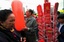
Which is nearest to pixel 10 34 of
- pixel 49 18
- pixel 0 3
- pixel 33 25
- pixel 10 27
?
pixel 10 27

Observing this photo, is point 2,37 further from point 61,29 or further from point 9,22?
point 61,29

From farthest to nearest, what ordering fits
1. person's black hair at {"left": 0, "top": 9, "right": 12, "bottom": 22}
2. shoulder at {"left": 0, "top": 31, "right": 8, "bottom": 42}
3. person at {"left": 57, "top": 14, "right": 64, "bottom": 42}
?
person at {"left": 57, "top": 14, "right": 64, "bottom": 42} → person's black hair at {"left": 0, "top": 9, "right": 12, "bottom": 22} → shoulder at {"left": 0, "top": 31, "right": 8, "bottom": 42}

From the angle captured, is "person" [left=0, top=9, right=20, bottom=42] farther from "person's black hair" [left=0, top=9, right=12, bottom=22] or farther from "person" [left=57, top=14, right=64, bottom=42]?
"person" [left=57, top=14, right=64, bottom=42]

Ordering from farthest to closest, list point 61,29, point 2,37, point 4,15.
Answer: point 61,29
point 4,15
point 2,37

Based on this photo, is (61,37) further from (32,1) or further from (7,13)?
(32,1)

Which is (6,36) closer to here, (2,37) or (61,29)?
(2,37)

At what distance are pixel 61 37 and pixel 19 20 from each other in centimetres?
93

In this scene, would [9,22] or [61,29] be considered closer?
[9,22]

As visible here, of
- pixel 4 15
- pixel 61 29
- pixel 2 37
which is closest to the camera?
pixel 2 37

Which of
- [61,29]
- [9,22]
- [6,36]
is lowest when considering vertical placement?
[61,29]

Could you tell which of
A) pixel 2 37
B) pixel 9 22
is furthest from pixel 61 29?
pixel 2 37

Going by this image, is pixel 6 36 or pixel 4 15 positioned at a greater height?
pixel 4 15

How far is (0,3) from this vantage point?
4.75 meters

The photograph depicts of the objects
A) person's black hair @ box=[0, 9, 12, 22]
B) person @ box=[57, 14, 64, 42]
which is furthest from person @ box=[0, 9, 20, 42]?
person @ box=[57, 14, 64, 42]
